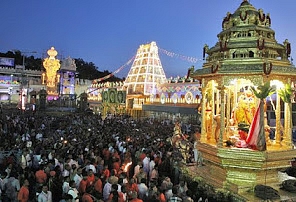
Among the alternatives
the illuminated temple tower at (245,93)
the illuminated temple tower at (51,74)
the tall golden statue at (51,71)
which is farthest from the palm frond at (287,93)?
the tall golden statue at (51,71)

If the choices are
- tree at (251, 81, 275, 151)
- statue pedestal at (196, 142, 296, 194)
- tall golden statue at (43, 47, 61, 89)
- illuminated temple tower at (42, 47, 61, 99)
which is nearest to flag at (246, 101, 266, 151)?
tree at (251, 81, 275, 151)

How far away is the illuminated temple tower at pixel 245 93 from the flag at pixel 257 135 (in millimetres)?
86

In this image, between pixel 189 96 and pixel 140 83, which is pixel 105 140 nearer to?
pixel 189 96

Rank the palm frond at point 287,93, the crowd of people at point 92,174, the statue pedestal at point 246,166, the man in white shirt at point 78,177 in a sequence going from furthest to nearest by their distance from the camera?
the palm frond at point 287,93 → the statue pedestal at point 246,166 → the man in white shirt at point 78,177 → the crowd of people at point 92,174

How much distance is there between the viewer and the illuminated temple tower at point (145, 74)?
4288 cm

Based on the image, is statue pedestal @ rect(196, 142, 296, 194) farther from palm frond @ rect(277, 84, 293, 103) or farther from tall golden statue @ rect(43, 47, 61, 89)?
tall golden statue @ rect(43, 47, 61, 89)

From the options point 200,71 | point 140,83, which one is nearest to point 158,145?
point 200,71

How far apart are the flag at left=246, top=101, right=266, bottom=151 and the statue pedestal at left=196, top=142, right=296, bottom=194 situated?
0.21 metres

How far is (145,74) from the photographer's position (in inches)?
1724

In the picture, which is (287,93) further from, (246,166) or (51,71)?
(51,71)

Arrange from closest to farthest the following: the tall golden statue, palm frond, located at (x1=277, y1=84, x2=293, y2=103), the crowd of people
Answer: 1. the crowd of people
2. palm frond, located at (x1=277, y1=84, x2=293, y2=103)
3. the tall golden statue

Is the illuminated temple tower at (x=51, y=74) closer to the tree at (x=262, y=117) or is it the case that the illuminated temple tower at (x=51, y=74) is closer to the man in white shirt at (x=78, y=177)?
the man in white shirt at (x=78, y=177)

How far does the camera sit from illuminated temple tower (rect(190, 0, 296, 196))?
790 centimetres

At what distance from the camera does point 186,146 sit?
41.2 feet
